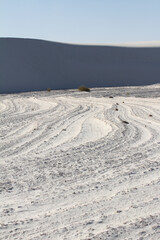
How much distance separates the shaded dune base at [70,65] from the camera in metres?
44.6

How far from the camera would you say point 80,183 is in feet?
21.6

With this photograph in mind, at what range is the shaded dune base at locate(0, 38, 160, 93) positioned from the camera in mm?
44594

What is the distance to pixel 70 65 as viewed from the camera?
2018 inches

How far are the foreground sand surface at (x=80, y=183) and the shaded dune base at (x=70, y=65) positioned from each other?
29366 millimetres

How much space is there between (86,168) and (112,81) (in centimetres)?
4042

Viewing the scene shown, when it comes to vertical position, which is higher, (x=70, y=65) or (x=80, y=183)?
(x=70, y=65)

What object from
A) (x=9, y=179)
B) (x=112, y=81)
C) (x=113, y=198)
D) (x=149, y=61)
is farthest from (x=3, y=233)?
(x=149, y=61)

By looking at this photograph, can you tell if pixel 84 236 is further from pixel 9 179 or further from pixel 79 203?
pixel 9 179

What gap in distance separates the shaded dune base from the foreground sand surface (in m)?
29.4

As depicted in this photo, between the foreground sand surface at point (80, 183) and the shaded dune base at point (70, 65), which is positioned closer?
the foreground sand surface at point (80, 183)

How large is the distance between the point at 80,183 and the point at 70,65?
1778 inches

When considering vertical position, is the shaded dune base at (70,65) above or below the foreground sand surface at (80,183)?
above

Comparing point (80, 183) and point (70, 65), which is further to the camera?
point (70, 65)

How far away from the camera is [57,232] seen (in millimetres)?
4707
